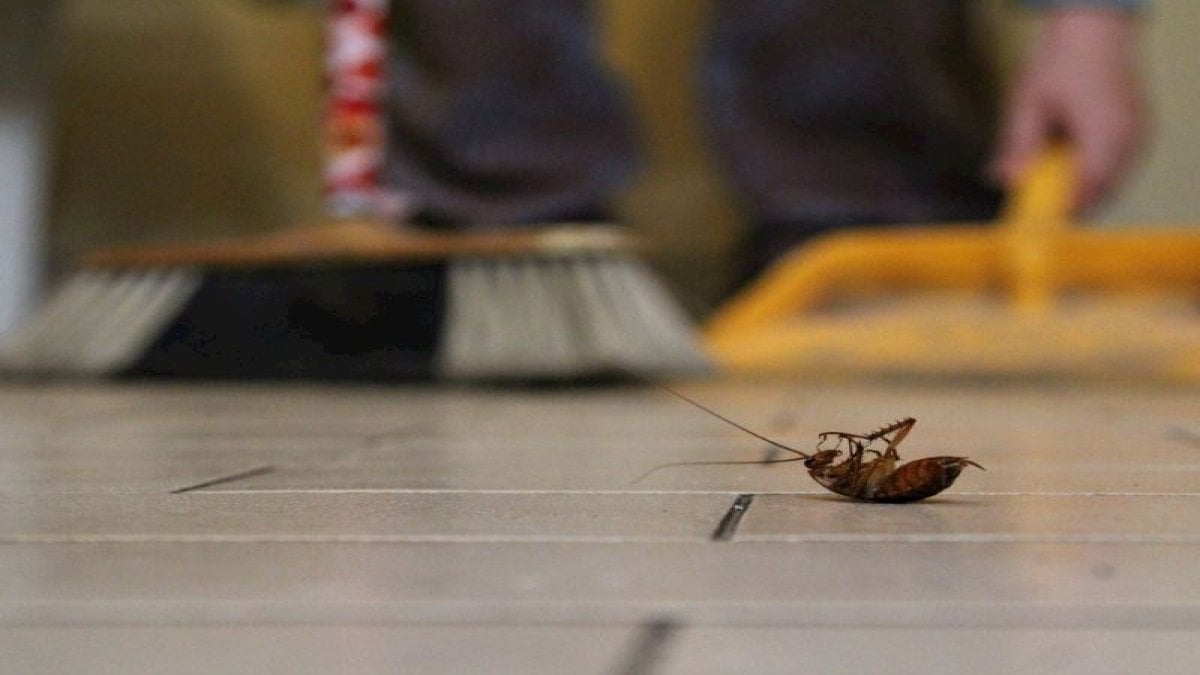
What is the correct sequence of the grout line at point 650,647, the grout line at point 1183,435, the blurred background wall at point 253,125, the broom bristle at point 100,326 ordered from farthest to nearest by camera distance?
the blurred background wall at point 253,125
the broom bristle at point 100,326
the grout line at point 1183,435
the grout line at point 650,647

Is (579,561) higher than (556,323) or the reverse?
higher

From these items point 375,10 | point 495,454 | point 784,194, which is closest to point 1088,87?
point 784,194

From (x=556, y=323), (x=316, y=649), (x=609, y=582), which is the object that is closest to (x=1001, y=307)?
(x=556, y=323)

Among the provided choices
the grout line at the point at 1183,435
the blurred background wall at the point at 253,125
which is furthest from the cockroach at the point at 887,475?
the blurred background wall at the point at 253,125

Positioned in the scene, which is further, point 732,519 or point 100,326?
point 100,326

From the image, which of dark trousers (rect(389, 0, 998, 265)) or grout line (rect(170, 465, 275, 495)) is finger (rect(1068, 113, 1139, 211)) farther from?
grout line (rect(170, 465, 275, 495))

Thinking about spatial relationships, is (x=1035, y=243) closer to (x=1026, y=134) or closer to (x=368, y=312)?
(x=1026, y=134)

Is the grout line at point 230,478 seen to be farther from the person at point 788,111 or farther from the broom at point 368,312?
the person at point 788,111

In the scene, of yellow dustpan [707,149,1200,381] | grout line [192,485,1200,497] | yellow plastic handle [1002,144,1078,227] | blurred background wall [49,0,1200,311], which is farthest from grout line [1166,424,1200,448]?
blurred background wall [49,0,1200,311]
